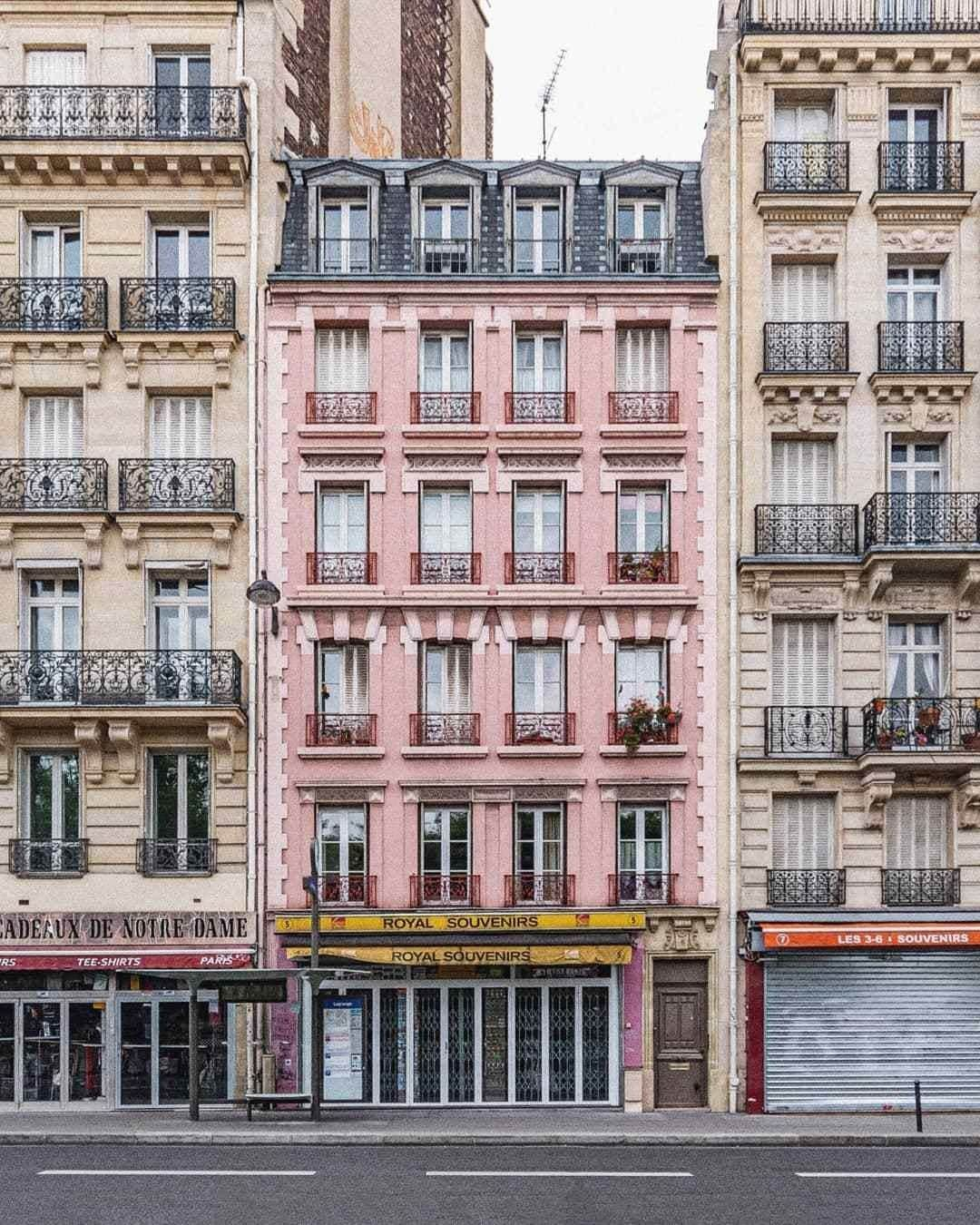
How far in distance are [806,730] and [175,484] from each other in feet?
39.9

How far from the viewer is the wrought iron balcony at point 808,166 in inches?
1211

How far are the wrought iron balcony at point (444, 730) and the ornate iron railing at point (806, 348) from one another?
844 cm

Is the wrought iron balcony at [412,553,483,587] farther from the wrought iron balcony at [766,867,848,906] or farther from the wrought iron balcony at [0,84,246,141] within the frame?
the wrought iron balcony at [0,84,246,141]

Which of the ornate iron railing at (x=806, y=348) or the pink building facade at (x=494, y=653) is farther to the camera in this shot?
the ornate iron railing at (x=806, y=348)

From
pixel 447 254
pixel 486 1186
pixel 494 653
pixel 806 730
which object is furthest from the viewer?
pixel 447 254

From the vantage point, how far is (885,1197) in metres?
20.5

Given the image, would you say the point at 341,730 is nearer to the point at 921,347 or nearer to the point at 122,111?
the point at 122,111

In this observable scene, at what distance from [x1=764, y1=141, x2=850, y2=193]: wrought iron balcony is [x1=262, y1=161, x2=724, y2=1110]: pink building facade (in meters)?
1.95

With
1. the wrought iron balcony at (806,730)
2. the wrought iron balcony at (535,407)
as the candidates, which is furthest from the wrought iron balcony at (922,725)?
the wrought iron balcony at (535,407)

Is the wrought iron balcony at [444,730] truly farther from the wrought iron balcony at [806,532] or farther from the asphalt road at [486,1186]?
the asphalt road at [486,1186]

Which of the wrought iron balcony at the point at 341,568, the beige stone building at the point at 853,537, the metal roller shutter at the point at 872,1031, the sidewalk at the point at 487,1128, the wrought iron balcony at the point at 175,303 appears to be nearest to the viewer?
the sidewalk at the point at 487,1128

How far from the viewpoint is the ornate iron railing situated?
99.8 ft

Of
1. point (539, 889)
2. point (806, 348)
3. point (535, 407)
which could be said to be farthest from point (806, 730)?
point (535, 407)

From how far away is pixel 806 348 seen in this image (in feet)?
100
